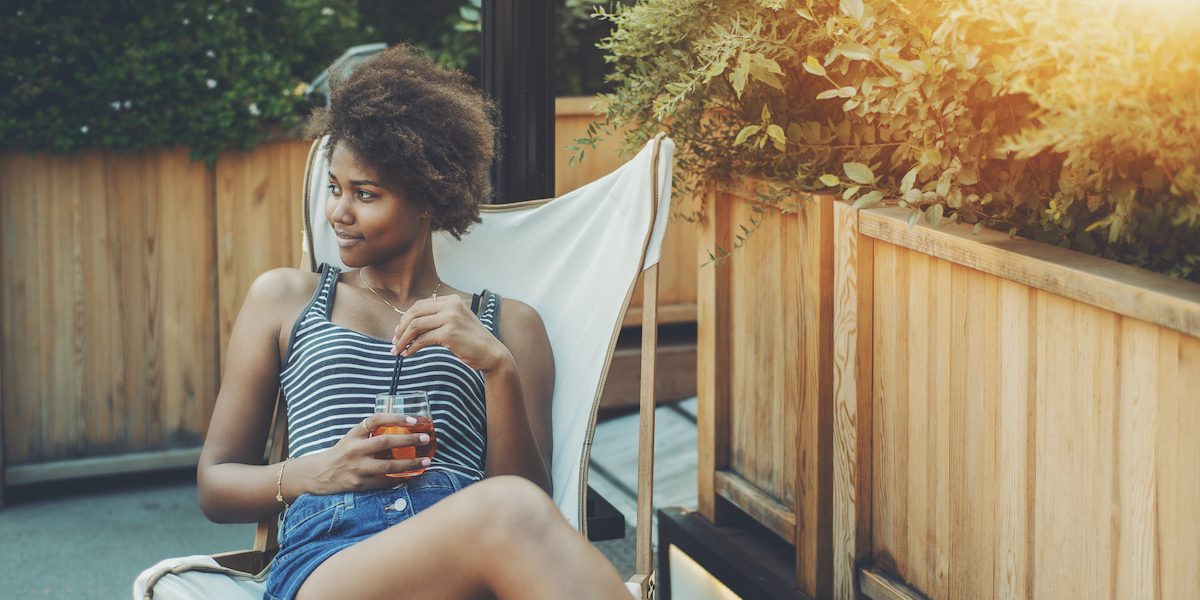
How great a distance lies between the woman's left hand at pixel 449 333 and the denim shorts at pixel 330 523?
0.86 ft

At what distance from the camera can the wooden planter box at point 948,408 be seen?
Answer: 147 centimetres

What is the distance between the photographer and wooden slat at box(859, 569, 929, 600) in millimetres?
2020

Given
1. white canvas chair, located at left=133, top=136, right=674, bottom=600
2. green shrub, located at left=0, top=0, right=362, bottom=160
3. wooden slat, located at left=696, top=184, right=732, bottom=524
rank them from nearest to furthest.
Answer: white canvas chair, located at left=133, top=136, right=674, bottom=600 → wooden slat, located at left=696, top=184, right=732, bottom=524 → green shrub, located at left=0, top=0, right=362, bottom=160

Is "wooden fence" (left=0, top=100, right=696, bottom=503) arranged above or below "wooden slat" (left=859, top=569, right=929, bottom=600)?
above

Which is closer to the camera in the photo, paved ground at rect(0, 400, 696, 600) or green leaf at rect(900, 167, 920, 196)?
green leaf at rect(900, 167, 920, 196)

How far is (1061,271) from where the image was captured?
1.57m

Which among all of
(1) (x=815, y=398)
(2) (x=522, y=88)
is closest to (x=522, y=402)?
(1) (x=815, y=398)

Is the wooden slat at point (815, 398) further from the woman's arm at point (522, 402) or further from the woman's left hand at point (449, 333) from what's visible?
the woman's left hand at point (449, 333)

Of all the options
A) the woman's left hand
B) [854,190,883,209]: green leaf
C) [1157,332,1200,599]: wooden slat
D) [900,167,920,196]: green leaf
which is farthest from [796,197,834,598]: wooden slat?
[1157,332,1200,599]: wooden slat

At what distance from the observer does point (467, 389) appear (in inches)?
83.6

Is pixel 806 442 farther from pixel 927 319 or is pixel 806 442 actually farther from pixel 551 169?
pixel 551 169

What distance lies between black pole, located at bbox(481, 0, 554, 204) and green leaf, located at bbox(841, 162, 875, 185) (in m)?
0.87

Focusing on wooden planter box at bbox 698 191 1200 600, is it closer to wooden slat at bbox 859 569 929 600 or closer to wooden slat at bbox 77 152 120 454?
wooden slat at bbox 859 569 929 600

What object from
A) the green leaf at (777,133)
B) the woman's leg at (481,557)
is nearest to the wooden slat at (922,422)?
the green leaf at (777,133)
